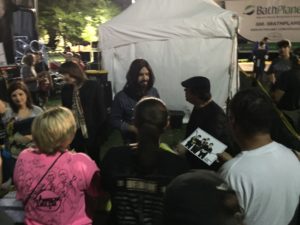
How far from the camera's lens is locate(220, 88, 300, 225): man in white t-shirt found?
1.88m

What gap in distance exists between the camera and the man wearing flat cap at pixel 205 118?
3482 mm

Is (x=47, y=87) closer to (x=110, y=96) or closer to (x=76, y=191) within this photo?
(x=110, y=96)

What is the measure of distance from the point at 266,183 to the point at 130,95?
273cm

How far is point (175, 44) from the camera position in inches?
350

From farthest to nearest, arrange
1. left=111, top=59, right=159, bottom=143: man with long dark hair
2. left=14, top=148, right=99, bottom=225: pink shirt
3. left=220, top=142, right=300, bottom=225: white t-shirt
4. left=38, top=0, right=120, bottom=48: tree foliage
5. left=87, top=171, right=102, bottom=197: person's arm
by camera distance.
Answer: left=38, top=0, right=120, bottom=48: tree foliage → left=111, top=59, right=159, bottom=143: man with long dark hair → left=87, top=171, right=102, bottom=197: person's arm → left=14, top=148, right=99, bottom=225: pink shirt → left=220, top=142, right=300, bottom=225: white t-shirt

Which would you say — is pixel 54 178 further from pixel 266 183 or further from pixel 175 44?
pixel 175 44

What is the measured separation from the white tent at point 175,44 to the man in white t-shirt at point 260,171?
6724 millimetres

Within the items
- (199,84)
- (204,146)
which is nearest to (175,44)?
(199,84)

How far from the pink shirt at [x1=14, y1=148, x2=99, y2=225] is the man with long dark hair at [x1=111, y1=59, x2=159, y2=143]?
193 cm

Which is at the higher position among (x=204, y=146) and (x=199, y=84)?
(x=199, y=84)

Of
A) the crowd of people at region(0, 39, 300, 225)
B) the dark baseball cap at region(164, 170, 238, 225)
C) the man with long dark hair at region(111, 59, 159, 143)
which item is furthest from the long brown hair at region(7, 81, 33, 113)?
the dark baseball cap at region(164, 170, 238, 225)

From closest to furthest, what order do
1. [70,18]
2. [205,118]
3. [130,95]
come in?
[205,118]
[130,95]
[70,18]

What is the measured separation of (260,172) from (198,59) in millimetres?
7208

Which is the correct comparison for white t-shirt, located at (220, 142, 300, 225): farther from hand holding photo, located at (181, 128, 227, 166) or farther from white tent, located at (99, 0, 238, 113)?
white tent, located at (99, 0, 238, 113)
